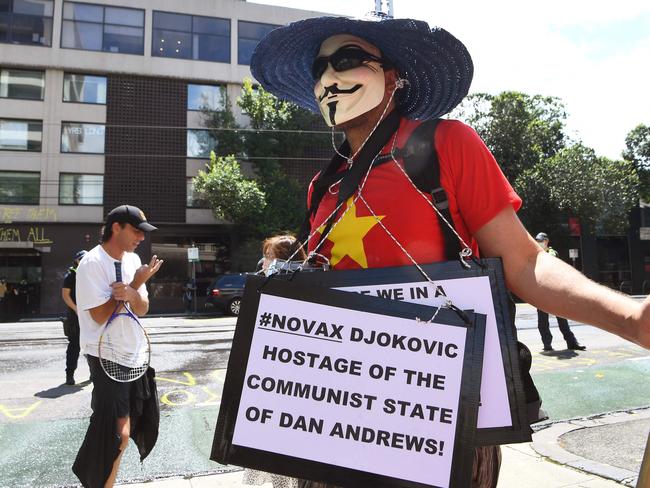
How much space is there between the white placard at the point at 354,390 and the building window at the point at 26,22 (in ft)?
94.0

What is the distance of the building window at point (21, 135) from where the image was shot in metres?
23.8

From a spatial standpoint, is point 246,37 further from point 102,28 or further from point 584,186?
point 584,186

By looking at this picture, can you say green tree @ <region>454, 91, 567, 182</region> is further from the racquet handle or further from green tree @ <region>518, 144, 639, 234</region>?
the racquet handle

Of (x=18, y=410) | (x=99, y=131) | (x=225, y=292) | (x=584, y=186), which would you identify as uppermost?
(x=99, y=131)

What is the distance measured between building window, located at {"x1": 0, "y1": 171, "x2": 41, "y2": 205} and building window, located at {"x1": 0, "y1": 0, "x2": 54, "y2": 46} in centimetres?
650

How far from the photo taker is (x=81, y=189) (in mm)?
24188

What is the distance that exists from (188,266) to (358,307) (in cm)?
2468

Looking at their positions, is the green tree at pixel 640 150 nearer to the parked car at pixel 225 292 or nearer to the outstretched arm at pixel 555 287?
the parked car at pixel 225 292

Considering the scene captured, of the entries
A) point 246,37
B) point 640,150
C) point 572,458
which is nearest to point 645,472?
point 572,458

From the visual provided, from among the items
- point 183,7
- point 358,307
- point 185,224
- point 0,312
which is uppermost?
point 183,7

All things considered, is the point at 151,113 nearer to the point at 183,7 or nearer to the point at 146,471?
the point at 183,7

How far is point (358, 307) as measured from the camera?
118cm

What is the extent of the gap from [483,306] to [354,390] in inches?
13.9

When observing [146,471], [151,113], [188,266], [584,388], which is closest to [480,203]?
[146,471]
